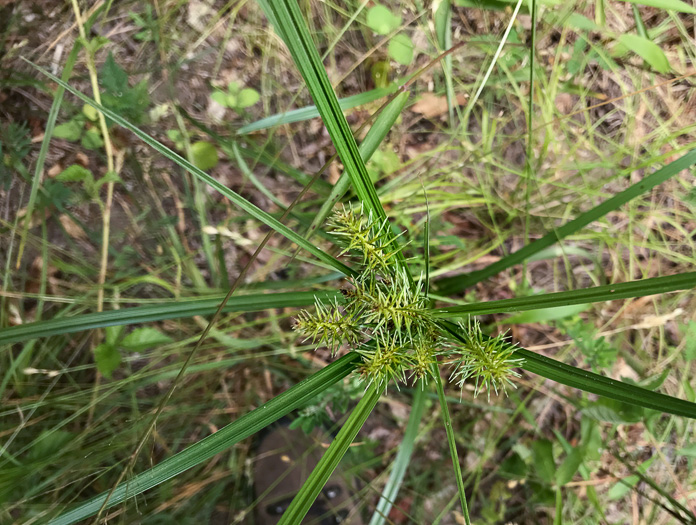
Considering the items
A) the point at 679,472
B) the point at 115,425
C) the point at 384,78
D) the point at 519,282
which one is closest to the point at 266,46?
the point at 384,78

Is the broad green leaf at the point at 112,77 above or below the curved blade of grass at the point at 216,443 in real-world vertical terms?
above

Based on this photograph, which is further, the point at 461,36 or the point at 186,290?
the point at 461,36

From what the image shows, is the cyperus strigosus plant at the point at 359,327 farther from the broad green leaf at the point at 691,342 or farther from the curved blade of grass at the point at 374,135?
the broad green leaf at the point at 691,342

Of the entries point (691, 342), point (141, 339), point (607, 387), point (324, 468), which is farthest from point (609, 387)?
point (141, 339)

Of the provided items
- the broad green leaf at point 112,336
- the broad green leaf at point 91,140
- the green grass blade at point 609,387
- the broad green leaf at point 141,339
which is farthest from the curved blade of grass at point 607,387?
the broad green leaf at point 91,140

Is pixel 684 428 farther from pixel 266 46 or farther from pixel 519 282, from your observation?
pixel 266 46

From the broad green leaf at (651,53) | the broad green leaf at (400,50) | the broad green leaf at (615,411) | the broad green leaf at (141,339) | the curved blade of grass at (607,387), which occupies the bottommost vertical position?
the broad green leaf at (141,339)

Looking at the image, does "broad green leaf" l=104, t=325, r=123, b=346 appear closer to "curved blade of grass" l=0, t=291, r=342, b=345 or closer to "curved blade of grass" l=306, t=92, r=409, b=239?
"curved blade of grass" l=0, t=291, r=342, b=345
